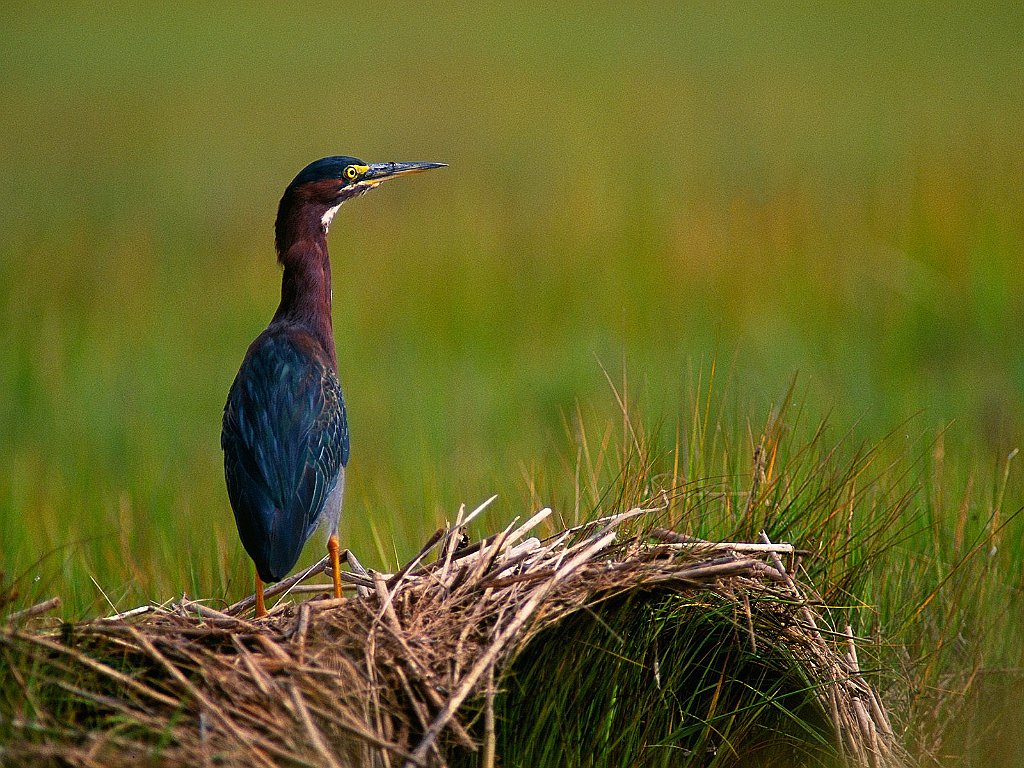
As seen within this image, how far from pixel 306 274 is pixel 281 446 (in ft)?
2.31

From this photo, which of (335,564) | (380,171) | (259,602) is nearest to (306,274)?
(380,171)

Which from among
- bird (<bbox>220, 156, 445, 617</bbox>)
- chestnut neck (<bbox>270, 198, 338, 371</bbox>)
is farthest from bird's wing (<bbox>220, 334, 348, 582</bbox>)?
chestnut neck (<bbox>270, 198, 338, 371</bbox>)

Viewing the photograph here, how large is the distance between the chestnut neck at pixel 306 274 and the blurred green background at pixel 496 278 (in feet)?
2.39

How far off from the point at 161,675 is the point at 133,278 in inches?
314

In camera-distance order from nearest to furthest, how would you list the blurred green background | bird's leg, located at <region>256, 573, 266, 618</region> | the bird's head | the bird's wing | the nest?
1. the nest
2. bird's leg, located at <region>256, 573, 266, 618</region>
3. the bird's wing
4. the bird's head
5. the blurred green background

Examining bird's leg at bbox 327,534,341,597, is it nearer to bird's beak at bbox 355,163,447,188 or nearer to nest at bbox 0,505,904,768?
nest at bbox 0,505,904,768

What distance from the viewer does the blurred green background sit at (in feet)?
18.6

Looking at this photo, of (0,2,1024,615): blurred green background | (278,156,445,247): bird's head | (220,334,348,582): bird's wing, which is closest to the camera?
(220,334,348,582): bird's wing

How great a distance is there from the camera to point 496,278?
31.2 feet

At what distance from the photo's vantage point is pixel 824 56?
17672 mm

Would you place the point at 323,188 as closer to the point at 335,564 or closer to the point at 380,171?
the point at 380,171

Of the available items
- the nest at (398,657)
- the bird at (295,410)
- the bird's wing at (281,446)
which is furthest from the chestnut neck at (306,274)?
the nest at (398,657)

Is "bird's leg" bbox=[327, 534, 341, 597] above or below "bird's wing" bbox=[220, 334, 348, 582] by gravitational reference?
below

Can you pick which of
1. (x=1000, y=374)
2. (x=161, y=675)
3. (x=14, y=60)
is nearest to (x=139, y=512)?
(x=161, y=675)
